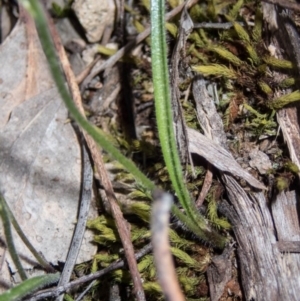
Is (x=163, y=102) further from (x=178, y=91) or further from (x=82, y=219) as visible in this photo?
(x=82, y=219)

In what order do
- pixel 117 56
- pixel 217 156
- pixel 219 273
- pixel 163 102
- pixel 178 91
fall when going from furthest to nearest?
1. pixel 117 56
2. pixel 178 91
3. pixel 217 156
4. pixel 219 273
5. pixel 163 102

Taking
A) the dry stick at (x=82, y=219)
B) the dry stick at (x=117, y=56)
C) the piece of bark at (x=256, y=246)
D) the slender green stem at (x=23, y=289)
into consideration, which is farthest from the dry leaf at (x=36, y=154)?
the piece of bark at (x=256, y=246)

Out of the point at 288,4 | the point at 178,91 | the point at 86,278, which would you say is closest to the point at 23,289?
the point at 86,278

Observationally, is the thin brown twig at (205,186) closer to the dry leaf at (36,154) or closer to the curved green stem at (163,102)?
the curved green stem at (163,102)

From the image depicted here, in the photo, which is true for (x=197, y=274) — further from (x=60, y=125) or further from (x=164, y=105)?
(x=60, y=125)

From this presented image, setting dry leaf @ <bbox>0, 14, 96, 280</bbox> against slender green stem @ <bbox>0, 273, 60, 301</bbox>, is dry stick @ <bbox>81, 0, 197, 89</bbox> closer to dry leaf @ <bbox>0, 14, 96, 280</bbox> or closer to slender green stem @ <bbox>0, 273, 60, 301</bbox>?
dry leaf @ <bbox>0, 14, 96, 280</bbox>

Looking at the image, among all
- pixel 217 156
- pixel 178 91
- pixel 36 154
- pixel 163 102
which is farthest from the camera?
pixel 36 154

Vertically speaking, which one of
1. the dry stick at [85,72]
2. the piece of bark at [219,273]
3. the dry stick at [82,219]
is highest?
the dry stick at [85,72]
